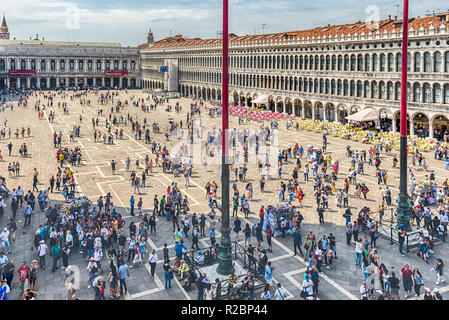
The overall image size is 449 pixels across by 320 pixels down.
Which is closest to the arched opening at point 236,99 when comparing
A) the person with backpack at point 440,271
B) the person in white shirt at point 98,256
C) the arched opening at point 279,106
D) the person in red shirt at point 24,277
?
the arched opening at point 279,106

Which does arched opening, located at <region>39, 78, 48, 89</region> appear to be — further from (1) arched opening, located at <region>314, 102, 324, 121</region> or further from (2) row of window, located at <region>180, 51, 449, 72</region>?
(1) arched opening, located at <region>314, 102, 324, 121</region>

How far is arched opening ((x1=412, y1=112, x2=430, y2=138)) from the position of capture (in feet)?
156

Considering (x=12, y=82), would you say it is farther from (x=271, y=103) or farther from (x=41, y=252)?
(x=41, y=252)

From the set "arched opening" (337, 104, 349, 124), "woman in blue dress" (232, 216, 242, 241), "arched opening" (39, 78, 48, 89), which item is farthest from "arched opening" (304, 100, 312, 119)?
"arched opening" (39, 78, 48, 89)

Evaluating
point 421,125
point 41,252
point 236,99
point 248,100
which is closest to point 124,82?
point 236,99

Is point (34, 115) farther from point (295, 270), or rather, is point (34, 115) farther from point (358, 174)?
point (295, 270)

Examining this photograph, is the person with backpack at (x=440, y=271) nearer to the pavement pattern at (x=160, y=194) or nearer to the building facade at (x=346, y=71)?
the pavement pattern at (x=160, y=194)

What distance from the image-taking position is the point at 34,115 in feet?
219

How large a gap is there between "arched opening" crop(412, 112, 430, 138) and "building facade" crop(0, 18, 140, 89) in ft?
367

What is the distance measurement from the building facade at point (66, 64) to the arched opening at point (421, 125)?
367 feet

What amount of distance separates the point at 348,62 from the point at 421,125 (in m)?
14.4

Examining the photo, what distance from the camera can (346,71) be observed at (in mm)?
57062

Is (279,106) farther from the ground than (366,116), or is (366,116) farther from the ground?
(279,106)
